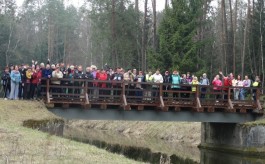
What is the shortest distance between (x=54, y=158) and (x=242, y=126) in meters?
16.5

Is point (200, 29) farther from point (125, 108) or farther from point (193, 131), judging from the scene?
point (125, 108)

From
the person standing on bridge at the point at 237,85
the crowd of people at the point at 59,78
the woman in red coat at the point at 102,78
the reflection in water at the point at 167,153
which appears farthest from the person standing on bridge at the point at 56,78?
the person standing on bridge at the point at 237,85

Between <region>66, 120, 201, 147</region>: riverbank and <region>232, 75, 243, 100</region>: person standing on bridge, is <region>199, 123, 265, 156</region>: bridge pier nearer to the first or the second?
<region>66, 120, 201, 147</region>: riverbank

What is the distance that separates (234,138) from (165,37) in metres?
13.4

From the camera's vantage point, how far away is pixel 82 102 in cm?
2122

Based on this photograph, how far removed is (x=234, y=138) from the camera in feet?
84.8

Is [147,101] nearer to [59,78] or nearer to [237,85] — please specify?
[59,78]

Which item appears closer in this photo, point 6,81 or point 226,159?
point 6,81

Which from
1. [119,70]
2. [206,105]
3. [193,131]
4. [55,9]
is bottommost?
[193,131]

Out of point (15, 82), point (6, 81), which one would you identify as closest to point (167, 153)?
point (15, 82)

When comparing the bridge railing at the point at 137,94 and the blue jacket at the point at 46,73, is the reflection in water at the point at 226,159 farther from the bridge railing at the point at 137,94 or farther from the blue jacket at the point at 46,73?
the blue jacket at the point at 46,73

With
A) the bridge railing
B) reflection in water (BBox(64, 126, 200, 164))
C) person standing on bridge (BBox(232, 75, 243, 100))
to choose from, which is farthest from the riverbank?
the bridge railing

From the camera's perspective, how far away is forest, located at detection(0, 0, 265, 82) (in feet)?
121

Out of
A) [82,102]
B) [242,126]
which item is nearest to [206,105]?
[242,126]
